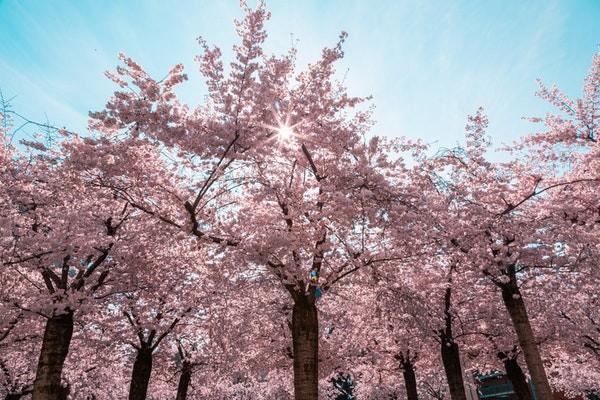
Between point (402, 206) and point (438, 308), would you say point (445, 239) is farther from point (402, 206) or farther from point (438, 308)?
point (438, 308)

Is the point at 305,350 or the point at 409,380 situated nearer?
the point at 305,350

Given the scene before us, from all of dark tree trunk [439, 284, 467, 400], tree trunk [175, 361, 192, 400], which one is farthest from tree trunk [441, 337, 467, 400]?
tree trunk [175, 361, 192, 400]

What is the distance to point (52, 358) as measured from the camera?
41.1 feet

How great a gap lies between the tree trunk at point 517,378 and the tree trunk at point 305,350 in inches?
569

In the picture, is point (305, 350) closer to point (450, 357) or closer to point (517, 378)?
point (450, 357)

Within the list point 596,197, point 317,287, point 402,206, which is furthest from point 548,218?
point 317,287

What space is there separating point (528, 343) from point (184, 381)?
19.6 metres

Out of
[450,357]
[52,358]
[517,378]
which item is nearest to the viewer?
[52,358]

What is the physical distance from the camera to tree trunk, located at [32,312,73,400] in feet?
39.3

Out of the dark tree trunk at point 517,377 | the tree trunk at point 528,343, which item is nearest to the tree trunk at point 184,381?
the dark tree trunk at point 517,377

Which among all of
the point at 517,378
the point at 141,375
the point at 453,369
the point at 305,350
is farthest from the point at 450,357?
the point at 141,375

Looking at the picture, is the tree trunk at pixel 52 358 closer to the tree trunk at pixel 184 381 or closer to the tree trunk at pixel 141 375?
the tree trunk at pixel 141 375

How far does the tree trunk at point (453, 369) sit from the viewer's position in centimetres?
1723

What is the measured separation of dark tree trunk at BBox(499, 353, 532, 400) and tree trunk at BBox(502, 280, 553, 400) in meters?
9.26
